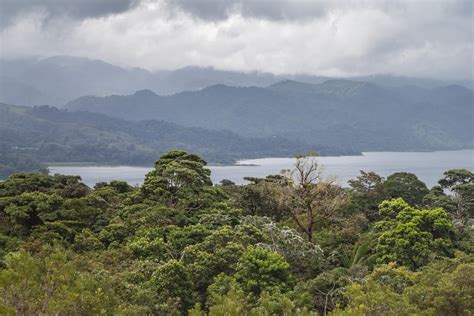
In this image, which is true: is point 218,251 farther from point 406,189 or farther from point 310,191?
point 406,189

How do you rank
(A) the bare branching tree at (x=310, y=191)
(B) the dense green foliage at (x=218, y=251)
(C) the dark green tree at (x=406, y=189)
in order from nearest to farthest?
(B) the dense green foliage at (x=218, y=251), (A) the bare branching tree at (x=310, y=191), (C) the dark green tree at (x=406, y=189)

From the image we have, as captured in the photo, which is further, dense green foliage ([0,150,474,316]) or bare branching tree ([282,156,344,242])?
bare branching tree ([282,156,344,242])

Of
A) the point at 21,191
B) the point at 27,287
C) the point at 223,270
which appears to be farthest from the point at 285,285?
the point at 21,191

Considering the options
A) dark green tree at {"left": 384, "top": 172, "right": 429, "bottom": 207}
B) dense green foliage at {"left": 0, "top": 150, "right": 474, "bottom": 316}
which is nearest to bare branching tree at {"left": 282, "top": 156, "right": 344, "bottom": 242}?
dense green foliage at {"left": 0, "top": 150, "right": 474, "bottom": 316}

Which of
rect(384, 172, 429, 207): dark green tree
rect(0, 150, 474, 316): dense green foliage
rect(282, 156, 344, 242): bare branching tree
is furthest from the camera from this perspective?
rect(384, 172, 429, 207): dark green tree

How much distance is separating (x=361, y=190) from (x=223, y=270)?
2217cm

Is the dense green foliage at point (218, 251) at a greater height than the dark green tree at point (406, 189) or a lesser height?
lesser

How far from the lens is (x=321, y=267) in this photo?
76.5 feet

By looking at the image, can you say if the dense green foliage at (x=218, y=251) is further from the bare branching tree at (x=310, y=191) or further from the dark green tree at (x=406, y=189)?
the dark green tree at (x=406, y=189)

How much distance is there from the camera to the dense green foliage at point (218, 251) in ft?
42.6

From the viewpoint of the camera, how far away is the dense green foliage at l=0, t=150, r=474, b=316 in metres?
13.0

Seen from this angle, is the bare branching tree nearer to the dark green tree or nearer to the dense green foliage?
the dense green foliage

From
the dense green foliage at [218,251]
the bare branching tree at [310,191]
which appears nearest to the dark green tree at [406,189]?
the dense green foliage at [218,251]

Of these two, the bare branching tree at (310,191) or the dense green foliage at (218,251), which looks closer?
the dense green foliage at (218,251)
